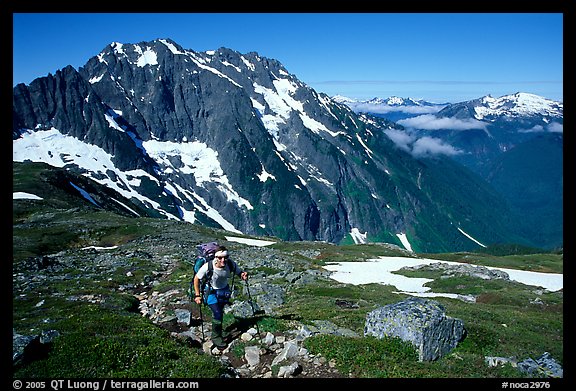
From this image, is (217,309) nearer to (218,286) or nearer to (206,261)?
(218,286)

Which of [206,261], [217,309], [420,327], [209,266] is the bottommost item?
[420,327]

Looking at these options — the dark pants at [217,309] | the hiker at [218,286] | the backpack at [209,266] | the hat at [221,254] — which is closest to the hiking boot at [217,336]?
the hiker at [218,286]

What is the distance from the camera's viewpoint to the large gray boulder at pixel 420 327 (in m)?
16.6

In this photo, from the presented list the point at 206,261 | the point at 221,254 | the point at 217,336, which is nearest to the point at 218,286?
the point at 206,261

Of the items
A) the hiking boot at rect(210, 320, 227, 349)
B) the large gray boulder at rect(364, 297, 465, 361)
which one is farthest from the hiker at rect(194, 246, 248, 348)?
the large gray boulder at rect(364, 297, 465, 361)

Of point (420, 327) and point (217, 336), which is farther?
point (217, 336)

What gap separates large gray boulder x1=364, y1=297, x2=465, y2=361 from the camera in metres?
16.6

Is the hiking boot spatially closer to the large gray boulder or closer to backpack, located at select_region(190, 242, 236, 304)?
backpack, located at select_region(190, 242, 236, 304)

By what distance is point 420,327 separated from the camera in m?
16.6
